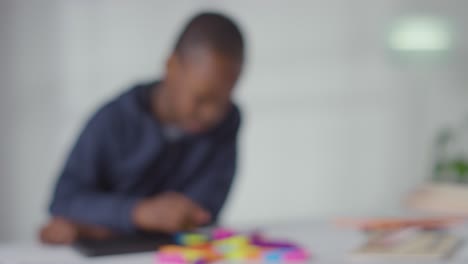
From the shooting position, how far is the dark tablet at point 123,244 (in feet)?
3.33

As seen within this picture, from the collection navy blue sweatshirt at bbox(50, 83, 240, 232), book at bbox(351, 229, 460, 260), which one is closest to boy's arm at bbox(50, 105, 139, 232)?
navy blue sweatshirt at bbox(50, 83, 240, 232)

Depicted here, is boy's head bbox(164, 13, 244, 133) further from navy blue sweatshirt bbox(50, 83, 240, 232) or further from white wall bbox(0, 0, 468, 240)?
white wall bbox(0, 0, 468, 240)

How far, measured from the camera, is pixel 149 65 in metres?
2.65

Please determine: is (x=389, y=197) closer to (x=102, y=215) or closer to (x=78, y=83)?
(x=78, y=83)

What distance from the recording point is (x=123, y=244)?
1.05m

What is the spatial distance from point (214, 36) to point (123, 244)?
37 cm

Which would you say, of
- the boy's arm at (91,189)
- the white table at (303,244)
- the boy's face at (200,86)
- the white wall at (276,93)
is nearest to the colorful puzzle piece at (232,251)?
the white table at (303,244)

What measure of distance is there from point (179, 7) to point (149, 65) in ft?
0.76

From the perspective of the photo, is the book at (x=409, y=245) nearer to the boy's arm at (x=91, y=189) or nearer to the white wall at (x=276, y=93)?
the boy's arm at (x=91, y=189)

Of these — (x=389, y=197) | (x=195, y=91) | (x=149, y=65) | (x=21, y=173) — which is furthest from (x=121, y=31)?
(x=195, y=91)

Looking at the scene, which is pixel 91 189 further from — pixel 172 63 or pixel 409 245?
pixel 409 245

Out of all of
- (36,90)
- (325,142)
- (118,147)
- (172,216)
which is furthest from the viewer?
(325,142)

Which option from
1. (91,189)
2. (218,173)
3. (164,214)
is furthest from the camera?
(218,173)

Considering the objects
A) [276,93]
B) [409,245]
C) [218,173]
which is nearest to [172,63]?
[218,173]
